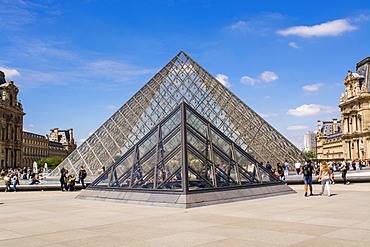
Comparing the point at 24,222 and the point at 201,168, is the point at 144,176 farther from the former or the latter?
the point at 24,222

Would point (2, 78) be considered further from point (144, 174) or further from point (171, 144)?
point (171, 144)

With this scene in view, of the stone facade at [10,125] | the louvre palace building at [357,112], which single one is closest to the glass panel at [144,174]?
the louvre palace building at [357,112]

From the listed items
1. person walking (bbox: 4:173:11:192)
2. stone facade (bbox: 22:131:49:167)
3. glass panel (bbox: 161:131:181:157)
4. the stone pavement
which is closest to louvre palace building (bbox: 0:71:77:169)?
stone facade (bbox: 22:131:49:167)

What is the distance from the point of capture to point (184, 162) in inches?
419

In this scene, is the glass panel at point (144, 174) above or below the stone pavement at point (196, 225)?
above

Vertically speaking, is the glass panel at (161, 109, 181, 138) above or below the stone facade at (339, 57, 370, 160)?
below

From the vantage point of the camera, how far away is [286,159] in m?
25.7

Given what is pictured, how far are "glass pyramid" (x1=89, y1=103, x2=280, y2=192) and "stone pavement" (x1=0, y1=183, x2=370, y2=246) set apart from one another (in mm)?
1197

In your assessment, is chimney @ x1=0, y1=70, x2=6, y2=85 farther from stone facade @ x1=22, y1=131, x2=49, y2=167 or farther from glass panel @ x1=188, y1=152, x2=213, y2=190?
glass panel @ x1=188, y1=152, x2=213, y2=190

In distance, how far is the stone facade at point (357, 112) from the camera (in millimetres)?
65875

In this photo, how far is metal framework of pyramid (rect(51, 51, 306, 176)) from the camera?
986 inches

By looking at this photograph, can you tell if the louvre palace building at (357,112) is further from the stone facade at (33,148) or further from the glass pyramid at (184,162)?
the stone facade at (33,148)

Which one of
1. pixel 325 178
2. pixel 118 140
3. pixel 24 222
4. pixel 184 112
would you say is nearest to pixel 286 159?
pixel 118 140

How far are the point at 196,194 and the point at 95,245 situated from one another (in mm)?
4887
